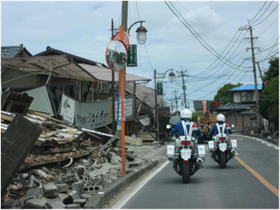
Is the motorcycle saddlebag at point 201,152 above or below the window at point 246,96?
below

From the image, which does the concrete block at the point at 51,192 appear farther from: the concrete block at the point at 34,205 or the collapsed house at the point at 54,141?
the concrete block at the point at 34,205

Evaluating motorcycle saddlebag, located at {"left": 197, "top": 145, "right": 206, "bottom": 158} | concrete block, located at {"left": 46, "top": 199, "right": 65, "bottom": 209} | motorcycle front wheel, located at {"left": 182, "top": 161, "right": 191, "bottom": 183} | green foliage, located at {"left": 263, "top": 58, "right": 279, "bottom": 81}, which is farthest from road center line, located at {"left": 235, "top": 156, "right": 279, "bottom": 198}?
green foliage, located at {"left": 263, "top": 58, "right": 279, "bottom": 81}

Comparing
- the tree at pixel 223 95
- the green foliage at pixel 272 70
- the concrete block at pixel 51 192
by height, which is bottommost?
the concrete block at pixel 51 192

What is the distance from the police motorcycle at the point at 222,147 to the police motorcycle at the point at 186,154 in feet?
10.4

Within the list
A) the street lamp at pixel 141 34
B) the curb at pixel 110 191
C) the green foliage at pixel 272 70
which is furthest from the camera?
the green foliage at pixel 272 70

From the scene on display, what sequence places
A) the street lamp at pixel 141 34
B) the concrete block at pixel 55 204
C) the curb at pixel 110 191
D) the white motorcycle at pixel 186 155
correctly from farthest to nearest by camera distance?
the street lamp at pixel 141 34 → the white motorcycle at pixel 186 155 → the curb at pixel 110 191 → the concrete block at pixel 55 204

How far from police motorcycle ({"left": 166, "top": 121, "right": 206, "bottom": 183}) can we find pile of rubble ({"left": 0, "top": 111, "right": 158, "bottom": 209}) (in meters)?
1.83

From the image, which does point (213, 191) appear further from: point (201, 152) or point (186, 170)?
point (201, 152)

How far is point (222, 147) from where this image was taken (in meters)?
14.0

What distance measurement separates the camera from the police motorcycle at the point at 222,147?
1403 centimetres

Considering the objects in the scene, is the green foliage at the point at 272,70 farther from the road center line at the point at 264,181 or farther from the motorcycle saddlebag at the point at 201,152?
the motorcycle saddlebag at the point at 201,152

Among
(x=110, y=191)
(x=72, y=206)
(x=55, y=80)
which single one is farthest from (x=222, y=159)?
(x=55, y=80)

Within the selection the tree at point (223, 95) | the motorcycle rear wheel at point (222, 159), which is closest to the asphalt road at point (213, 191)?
the motorcycle rear wheel at point (222, 159)

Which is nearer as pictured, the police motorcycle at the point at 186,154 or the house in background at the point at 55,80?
the police motorcycle at the point at 186,154
